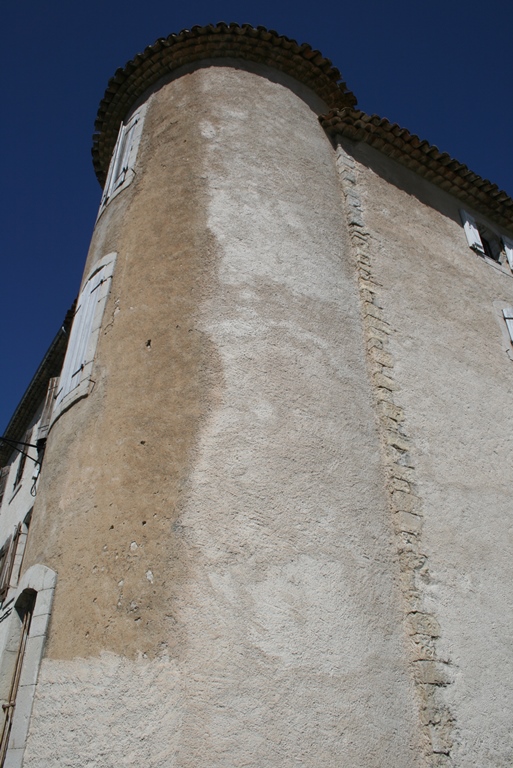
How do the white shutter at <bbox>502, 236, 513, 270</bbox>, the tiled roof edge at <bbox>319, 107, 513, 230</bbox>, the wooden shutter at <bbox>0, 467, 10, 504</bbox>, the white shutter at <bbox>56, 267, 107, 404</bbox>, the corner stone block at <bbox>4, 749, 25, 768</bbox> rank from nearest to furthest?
the corner stone block at <bbox>4, 749, 25, 768</bbox>
the white shutter at <bbox>56, 267, 107, 404</bbox>
the tiled roof edge at <bbox>319, 107, 513, 230</bbox>
the white shutter at <bbox>502, 236, 513, 270</bbox>
the wooden shutter at <bbox>0, 467, 10, 504</bbox>

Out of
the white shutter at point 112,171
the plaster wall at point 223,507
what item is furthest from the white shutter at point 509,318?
the white shutter at point 112,171

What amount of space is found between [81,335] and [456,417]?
4219 millimetres

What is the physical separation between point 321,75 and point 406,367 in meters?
4.82

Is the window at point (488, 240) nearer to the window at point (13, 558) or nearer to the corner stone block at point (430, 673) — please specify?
the corner stone block at point (430, 673)

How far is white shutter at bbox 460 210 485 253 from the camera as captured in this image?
8984 millimetres

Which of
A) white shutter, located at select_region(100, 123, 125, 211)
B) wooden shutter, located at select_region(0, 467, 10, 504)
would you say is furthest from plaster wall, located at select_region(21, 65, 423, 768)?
wooden shutter, located at select_region(0, 467, 10, 504)

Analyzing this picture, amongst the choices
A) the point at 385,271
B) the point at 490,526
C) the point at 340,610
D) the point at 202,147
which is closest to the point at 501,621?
the point at 490,526

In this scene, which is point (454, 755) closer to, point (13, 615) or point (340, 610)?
point (340, 610)

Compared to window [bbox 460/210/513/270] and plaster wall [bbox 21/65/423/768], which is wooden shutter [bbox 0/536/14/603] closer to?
plaster wall [bbox 21/65/423/768]

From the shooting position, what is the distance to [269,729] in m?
3.78

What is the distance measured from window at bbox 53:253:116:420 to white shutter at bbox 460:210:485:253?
5414 mm

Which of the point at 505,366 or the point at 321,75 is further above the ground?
the point at 321,75

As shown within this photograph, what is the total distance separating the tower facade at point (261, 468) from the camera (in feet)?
13.1

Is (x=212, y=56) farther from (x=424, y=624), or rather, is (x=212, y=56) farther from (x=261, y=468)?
(x=424, y=624)
